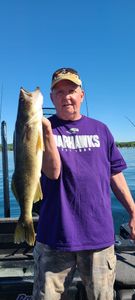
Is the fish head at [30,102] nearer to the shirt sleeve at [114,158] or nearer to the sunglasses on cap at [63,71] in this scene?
the sunglasses on cap at [63,71]

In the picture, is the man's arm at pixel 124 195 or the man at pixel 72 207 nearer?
the man at pixel 72 207

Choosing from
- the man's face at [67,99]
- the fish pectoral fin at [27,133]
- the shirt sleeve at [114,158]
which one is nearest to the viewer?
the fish pectoral fin at [27,133]

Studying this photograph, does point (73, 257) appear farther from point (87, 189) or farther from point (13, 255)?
point (13, 255)

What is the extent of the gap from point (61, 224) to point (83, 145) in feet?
2.27

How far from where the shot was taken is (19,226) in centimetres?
338

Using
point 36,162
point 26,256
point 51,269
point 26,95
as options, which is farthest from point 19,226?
point 26,256

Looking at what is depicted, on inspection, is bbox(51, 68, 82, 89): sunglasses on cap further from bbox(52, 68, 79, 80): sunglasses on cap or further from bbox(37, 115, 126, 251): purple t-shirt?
bbox(37, 115, 126, 251): purple t-shirt

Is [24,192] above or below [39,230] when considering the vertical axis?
above

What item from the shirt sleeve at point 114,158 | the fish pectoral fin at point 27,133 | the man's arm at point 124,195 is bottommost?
the man's arm at point 124,195

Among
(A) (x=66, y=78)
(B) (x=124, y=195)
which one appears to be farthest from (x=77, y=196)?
(A) (x=66, y=78)

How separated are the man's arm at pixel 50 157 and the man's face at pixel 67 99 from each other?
15.8 inches

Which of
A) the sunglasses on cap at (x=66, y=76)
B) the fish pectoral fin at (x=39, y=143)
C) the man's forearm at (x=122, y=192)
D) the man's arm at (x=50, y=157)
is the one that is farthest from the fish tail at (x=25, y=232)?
the sunglasses on cap at (x=66, y=76)

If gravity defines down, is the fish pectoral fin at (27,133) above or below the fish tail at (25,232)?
above

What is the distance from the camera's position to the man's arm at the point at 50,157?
3160 millimetres
